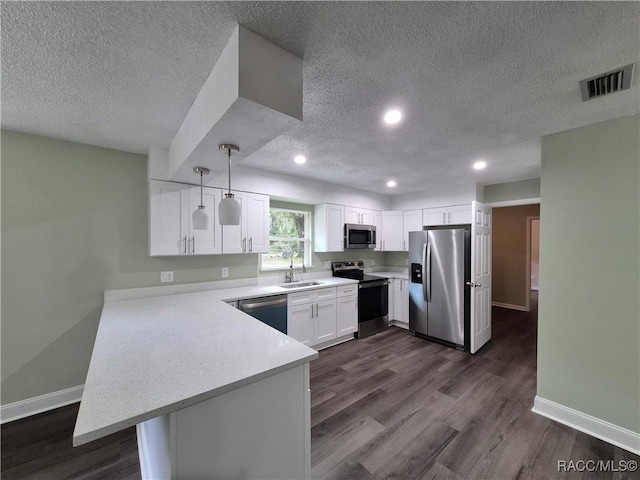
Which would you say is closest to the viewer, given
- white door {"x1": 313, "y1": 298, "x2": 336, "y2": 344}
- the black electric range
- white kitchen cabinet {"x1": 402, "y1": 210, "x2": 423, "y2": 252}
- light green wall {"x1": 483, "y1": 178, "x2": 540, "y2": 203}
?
white door {"x1": 313, "y1": 298, "x2": 336, "y2": 344}

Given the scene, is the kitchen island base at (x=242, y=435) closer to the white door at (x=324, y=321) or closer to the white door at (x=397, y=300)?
the white door at (x=324, y=321)

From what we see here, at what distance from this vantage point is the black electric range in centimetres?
412

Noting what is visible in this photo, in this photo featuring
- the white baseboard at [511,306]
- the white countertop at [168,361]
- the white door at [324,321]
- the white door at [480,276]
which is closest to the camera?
the white countertop at [168,361]

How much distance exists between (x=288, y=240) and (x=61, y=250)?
101 inches

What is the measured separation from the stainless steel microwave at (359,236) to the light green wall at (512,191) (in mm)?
1880

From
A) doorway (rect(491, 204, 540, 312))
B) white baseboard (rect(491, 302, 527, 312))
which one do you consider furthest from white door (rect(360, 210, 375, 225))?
white baseboard (rect(491, 302, 527, 312))

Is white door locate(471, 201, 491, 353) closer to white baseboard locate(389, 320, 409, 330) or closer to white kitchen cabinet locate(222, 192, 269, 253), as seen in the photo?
white baseboard locate(389, 320, 409, 330)

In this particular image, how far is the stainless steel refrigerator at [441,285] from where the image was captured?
3586 millimetres

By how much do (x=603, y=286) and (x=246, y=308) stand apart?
314 cm

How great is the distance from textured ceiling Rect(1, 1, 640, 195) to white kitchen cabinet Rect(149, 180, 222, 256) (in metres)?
0.52

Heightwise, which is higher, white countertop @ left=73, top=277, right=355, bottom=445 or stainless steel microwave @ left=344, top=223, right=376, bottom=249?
stainless steel microwave @ left=344, top=223, right=376, bottom=249

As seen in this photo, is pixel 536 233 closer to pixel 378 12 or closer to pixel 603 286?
pixel 603 286

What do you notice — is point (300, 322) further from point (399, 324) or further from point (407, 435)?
point (399, 324)

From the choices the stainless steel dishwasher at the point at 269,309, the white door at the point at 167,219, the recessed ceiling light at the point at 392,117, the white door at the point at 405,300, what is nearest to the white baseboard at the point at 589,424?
the white door at the point at 405,300
